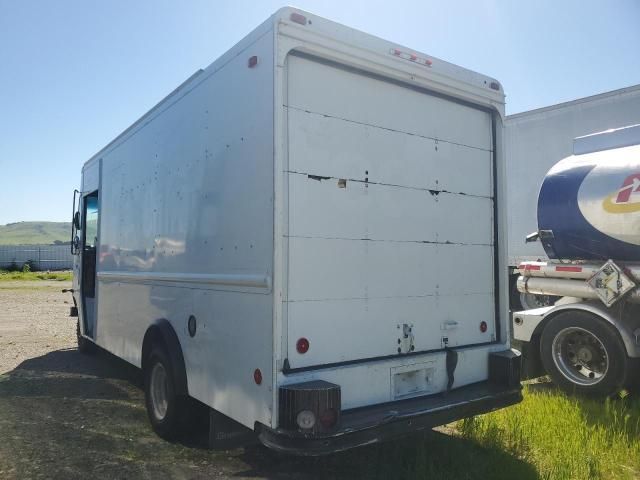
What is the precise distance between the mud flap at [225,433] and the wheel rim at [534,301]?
24.1 ft

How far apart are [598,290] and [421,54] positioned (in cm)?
351

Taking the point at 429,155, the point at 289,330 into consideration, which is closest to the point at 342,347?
the point at 289,330

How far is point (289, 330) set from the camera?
332 cm

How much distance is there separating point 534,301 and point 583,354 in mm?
4426

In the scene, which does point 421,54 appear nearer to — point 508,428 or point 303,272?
point 303,272

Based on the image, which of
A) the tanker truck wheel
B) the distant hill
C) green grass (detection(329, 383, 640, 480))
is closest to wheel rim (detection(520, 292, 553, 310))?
the tanker truck wheel

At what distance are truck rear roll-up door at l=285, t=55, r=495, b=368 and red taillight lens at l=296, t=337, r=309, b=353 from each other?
0.03m

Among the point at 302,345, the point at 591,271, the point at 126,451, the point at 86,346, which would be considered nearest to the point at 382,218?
the point at 302,345

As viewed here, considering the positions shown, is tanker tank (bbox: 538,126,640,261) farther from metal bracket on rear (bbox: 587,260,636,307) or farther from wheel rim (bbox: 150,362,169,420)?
wheel rim (bbox: 150,362,169,420)

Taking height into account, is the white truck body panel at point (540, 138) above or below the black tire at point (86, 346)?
above

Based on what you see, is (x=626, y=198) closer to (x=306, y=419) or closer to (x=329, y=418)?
(x=329, y=418)

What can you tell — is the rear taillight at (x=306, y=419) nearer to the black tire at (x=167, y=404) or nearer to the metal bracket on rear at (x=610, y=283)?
the black tire at (x=167, y=404)

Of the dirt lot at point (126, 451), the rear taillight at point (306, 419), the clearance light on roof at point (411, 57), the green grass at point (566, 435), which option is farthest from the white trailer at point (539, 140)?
the rear taillight at point (306, 419)

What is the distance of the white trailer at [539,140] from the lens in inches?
328
